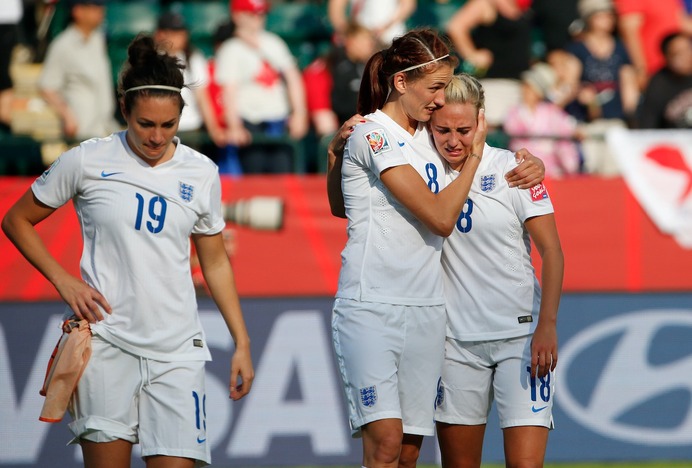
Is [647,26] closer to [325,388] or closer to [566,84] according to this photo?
[566,84]

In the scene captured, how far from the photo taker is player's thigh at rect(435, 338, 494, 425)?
504cm

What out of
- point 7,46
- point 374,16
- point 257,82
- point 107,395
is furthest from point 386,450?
point 7,46

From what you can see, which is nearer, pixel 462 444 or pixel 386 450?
pixel 386 450

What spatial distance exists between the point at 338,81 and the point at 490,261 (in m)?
5.03

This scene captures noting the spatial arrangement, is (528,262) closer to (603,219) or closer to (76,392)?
(76,392)

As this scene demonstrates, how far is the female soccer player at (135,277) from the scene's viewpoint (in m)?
4.53

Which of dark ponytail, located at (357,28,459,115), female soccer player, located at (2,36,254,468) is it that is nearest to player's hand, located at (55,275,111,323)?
female soccer player, located at (2,36,254,468)

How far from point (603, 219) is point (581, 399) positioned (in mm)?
1426

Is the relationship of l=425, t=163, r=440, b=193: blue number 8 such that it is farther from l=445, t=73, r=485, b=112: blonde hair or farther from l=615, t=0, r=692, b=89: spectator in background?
l=615, t=0, r=692, b=89: spectator in background

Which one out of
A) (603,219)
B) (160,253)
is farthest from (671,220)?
(160,253)

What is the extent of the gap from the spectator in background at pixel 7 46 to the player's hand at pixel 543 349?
6567 mm

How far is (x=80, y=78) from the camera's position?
9.69 meters

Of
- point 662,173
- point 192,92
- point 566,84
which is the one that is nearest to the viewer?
point 662,173

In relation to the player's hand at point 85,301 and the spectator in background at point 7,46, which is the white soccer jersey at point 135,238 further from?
the spectator in background at point 7,46
